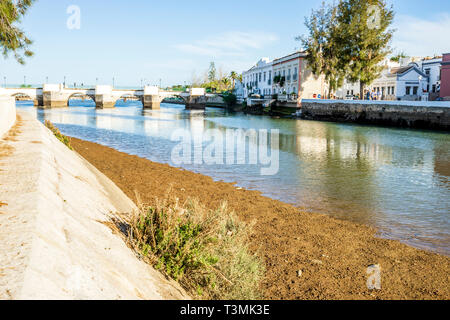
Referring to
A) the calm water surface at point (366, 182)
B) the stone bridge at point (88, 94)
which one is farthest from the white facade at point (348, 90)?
the calm water surface at point (366, 182)

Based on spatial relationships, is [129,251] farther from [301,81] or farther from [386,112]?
[301,81]

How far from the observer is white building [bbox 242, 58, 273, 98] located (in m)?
81.9

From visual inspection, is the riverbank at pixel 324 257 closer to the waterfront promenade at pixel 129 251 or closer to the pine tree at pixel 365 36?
the waterfront promenade at pixel 129 251

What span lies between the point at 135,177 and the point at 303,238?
6601mm

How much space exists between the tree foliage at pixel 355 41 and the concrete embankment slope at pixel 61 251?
50023 millimetres

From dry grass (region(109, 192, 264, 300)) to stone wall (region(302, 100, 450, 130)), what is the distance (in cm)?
3884

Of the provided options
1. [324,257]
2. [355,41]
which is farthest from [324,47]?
[324,257]

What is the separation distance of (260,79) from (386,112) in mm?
47325

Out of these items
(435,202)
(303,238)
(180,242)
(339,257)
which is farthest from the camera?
(435,202)

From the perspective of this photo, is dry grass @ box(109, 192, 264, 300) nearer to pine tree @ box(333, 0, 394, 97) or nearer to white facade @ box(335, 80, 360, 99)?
pine tree @ box(333, 0, 394, 97)

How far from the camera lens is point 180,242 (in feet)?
14.5

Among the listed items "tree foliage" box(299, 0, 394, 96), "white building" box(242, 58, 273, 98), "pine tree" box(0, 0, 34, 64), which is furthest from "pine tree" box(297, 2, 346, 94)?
"pine tree" box(0, 0, 34, 64)
